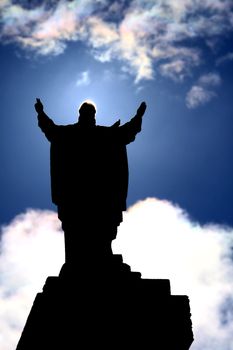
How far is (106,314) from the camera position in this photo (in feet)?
16.3

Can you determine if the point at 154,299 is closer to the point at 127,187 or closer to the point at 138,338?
the point at 138,338

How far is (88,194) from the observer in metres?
5.95

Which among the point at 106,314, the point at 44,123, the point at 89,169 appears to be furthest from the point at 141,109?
the point at 106,314

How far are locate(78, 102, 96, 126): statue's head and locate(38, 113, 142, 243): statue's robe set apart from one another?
0.11m

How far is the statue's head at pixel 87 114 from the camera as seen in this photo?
6.51 metres

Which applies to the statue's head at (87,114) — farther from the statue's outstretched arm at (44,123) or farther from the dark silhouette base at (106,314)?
the dark silhouette base at (106,314)

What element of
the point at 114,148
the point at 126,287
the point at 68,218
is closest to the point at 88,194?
the point at 68,218

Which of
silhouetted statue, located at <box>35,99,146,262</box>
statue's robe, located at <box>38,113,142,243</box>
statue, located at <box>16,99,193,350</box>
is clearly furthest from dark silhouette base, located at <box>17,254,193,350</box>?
statue's robe, located at <box>38,113,142,243</box>

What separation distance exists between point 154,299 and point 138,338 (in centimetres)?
56

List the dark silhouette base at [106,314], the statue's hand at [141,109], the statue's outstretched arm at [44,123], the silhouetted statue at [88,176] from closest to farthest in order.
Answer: the dark silhouette base at [106,314] < the silhouetted statue at [88,176] < the statue's outstretched arm at [44,123] < the statue's hand at [141,109]

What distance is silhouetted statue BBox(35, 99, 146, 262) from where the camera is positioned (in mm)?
5797

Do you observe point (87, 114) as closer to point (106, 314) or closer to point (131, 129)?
point (131, 129)

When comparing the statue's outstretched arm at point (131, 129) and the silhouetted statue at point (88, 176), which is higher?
the statue's outstretched arm at point (131, 129)

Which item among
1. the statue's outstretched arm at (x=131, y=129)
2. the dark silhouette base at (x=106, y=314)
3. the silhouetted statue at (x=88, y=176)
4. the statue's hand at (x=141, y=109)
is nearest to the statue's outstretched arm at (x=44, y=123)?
the silhouetted statue at (x=88, y=176)
